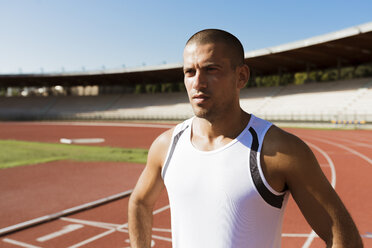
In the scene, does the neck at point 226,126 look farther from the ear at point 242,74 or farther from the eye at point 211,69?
the eye at point 211,69

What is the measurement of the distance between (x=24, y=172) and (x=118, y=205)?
5.72 metres

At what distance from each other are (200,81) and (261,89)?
45306 mm

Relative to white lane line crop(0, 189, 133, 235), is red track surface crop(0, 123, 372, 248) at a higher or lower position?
lower

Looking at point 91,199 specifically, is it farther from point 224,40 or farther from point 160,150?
point 224,40

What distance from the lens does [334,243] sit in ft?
4.57

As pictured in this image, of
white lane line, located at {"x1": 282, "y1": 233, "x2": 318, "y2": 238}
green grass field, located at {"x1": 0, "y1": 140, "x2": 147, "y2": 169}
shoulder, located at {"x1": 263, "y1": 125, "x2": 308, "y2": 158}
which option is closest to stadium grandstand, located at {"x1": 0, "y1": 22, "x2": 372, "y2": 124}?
green grass field, located at {"x1": 0, "y1": 140, "x2": 147, "y2": 169}

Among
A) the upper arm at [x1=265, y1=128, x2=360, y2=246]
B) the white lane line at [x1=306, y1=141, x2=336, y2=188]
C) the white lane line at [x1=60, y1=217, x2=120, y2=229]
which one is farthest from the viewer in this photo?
the white lane line at [x1=306, y1=141, x2=336, y2=188]

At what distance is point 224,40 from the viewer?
1.54 m

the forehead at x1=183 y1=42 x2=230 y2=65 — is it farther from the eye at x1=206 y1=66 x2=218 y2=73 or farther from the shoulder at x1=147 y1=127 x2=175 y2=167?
the shoulder at x1=147 y1=127 x2=175 y2=167

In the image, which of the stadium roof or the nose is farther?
the stadium roof

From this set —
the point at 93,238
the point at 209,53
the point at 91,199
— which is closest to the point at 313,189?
the point at 209,53

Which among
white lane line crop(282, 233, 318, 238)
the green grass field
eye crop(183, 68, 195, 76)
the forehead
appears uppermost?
the forehead

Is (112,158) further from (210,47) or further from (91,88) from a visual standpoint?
(91,88)

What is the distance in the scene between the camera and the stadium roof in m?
27.4
